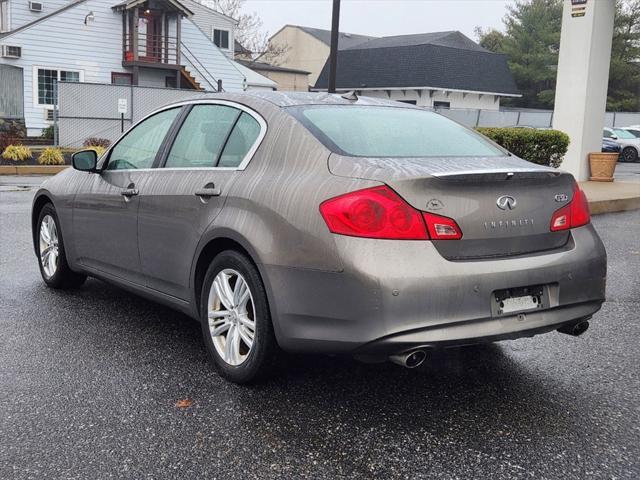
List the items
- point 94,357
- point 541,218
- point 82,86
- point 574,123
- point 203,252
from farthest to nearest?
A: point 82,86 < point 574,123 < point 94,357 < point 203,252 < point 541,218

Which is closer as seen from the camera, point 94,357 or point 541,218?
point 541,218

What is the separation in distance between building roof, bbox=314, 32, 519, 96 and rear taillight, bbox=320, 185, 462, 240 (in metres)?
40.8

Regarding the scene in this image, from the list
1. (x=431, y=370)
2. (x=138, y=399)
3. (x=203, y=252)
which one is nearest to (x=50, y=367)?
(x=138, y=399)

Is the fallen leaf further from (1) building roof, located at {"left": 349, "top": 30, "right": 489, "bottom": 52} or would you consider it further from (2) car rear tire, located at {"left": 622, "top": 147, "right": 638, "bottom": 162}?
(1) building roof, located at {"left": 349, "top": 30, "right": 489, "bottom": 52}

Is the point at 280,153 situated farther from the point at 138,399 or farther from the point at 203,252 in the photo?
the point at 138,399

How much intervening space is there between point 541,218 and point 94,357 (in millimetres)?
2661

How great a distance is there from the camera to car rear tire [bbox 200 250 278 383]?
379 cm

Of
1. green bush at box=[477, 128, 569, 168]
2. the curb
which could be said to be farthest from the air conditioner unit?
green bush at box=[477, 128, 569, 168]

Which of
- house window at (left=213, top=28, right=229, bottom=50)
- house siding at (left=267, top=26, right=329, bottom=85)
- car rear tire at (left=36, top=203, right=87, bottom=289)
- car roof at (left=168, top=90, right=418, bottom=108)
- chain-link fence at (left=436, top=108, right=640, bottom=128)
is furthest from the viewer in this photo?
house siding at (left=267, top=26, right=329, bottom=85)

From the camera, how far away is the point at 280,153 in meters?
3.98

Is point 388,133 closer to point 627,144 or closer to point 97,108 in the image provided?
point 97,108

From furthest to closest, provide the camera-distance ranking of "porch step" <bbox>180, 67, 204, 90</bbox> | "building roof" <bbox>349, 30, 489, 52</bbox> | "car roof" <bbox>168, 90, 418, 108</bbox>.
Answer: "building roof" <bbox>349, 30, 489, 52</bbox>, "porch step" <bbox>180, 67, 204, 90</bbox>, "car roof" <bbox>168, 90, 418, 108</bbox>

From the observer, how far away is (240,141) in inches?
169

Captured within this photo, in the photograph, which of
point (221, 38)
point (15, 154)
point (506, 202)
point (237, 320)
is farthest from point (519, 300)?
point (221, 38)
